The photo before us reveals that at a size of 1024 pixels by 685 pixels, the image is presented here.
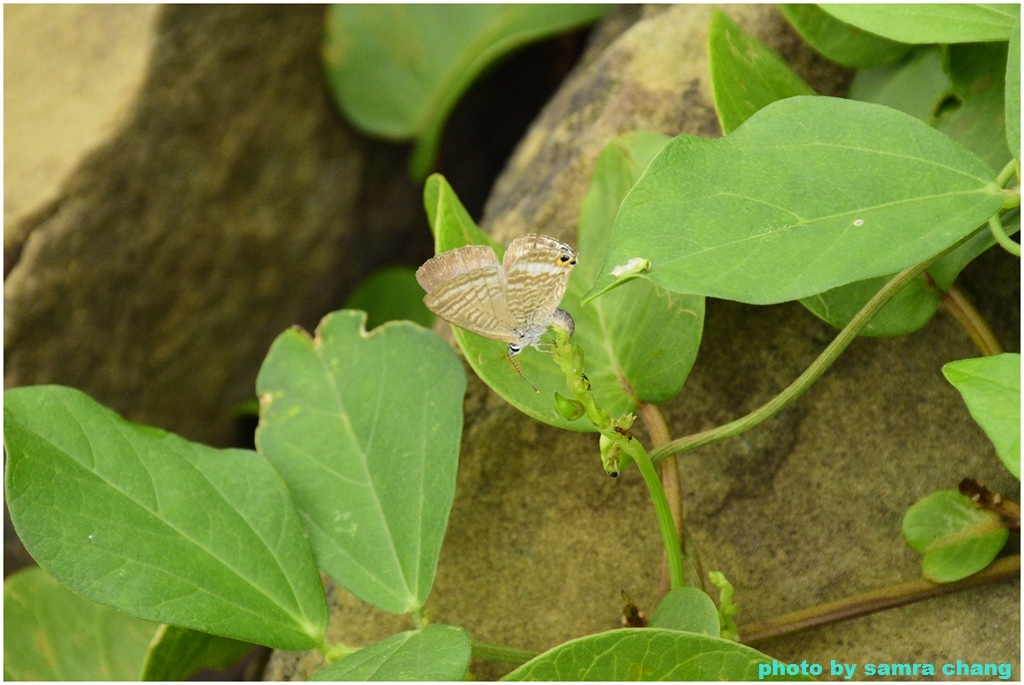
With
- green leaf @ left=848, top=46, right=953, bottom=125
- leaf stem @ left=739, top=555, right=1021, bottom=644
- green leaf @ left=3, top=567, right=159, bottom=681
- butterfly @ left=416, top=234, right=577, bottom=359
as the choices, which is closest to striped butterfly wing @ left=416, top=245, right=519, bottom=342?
butterfly @ left=416, top=234, right=577, bottom=359

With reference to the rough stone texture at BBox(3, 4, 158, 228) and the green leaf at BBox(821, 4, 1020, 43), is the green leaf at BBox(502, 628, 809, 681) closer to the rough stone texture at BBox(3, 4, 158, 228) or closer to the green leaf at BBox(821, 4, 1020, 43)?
the green leaf at BBox(821, 4, 1020, 43)

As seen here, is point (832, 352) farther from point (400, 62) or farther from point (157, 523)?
point (400, 62)

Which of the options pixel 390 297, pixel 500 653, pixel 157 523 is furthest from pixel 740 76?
pixel 390 297

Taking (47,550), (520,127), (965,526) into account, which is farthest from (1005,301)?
(520,127)

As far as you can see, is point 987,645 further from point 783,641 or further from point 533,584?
point 533,584

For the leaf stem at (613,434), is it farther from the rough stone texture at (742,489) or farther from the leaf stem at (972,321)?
the leaf stem at (972,321)

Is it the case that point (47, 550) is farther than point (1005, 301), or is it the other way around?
point (1005, 301)

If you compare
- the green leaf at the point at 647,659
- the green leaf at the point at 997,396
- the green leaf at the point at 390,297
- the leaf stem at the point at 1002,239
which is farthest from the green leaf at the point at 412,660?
the green leaf at the point at 390,297
